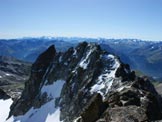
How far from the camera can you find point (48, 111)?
347 ft

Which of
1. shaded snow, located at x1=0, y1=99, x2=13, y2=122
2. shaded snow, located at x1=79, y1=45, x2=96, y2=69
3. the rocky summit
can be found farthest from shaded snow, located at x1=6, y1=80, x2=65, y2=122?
shaded snow, located at x1=0, y1=99, x2=13, y2=122

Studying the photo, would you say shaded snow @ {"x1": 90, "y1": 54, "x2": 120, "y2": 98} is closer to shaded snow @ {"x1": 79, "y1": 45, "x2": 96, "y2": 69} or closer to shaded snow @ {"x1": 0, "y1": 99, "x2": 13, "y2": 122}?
shaded snow @ {"x1": 79, "y1": 45, "x2": 96, "y2": 69}

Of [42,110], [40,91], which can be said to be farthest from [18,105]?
[42,110]

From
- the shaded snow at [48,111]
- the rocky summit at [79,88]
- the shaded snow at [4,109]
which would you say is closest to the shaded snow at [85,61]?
the rocky summit at [79,88]

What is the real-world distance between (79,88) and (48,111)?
18318mm

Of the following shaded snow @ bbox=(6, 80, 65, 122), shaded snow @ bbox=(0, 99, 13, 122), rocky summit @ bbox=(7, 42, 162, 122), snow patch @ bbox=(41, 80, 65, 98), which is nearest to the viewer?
rocky summit @ bbox=(7, 42, 162, 122)

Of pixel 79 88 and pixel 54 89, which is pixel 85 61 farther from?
pixel 54 89

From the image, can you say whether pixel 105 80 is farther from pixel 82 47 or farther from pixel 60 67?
pixel 60 67

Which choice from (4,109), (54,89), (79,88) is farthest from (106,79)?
(4,109)

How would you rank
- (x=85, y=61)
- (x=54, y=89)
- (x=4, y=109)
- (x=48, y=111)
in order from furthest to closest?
(x=4, y=109) → (x=54, y=89) → (x=48, y=111) → (x=85, y=61)

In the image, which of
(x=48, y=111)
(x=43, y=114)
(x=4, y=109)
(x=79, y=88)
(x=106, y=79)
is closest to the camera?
(x=106, y=79)

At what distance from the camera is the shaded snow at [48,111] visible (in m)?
101

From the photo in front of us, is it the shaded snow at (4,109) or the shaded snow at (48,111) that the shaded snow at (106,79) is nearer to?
the shaded snow at (48,111)

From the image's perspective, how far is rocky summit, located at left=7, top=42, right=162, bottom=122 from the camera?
44562 mm
